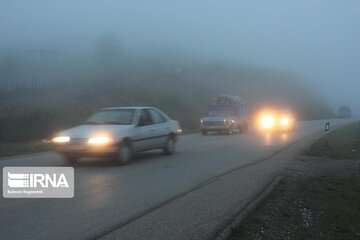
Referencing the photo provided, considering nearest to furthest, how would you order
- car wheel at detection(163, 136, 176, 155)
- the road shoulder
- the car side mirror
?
the road shoulder
the car side mirror
car wheel at detection(163, 136, 176, 155)

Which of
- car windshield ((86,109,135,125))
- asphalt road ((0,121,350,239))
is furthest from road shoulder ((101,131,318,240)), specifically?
car windshield ((86,109,135,125))

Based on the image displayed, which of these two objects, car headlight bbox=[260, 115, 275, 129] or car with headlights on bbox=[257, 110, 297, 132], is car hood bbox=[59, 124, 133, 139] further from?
car headlight bbox=[260, 115, 275, 129]

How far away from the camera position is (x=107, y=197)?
9352 millimetres

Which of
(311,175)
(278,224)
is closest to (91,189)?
(278,224)

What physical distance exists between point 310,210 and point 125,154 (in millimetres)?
6609

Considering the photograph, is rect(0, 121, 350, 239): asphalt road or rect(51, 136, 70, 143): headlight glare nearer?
rect(0, 121, 350, 239): asphalt road

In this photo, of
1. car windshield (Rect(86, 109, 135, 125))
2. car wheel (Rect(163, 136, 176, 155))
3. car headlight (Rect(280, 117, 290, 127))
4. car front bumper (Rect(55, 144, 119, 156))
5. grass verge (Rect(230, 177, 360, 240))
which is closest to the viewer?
grass verge (Rect(230, 177, 360, 240))

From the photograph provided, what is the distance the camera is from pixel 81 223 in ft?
23.9

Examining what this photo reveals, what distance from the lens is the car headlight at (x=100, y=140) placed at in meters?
13.9

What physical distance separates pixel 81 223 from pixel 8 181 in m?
2.27

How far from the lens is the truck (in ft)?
120

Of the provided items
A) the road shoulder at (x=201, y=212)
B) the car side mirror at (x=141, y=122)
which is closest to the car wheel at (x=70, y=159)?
the car side mirror at (x=141, y=122)

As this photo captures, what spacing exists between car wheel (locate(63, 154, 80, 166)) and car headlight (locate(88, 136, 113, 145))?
2.09ft

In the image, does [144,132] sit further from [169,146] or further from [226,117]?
[226,117]
